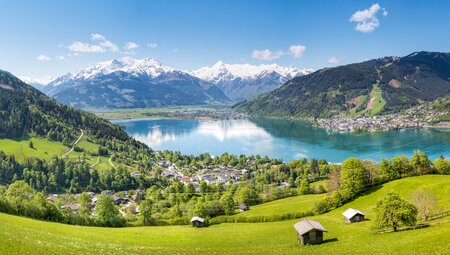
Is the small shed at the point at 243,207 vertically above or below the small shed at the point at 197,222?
below

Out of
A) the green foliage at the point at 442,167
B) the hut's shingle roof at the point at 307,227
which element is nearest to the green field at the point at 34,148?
the hut's shingle roof at the point at 307,227

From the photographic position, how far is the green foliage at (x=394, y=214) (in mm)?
38969

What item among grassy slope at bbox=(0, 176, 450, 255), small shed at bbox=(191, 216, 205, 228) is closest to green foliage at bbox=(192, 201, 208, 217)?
grassy slope at bbox=(0, 176, 450, 255)

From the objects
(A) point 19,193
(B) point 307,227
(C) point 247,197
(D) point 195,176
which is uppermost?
(B) point 307,227

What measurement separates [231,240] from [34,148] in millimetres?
148616

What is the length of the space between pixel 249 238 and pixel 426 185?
4333 centimetres

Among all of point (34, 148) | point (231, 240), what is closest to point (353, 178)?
point (231, 240)

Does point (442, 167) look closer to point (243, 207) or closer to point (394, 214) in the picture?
point (243, 207)

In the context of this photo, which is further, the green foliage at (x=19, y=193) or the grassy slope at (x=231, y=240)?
the green foliage at (x=19, y=193)

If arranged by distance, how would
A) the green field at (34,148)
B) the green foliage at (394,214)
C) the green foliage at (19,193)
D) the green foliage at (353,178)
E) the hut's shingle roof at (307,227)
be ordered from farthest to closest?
the green field at (34,148), the green foliage at (353,178), the green foliage at (19,193), the green foliage at (394,214), the hut's shingle roof at (307,227)

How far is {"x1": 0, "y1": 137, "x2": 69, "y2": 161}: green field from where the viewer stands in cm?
15012

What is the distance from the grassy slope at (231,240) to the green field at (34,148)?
123m

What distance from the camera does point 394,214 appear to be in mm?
39125

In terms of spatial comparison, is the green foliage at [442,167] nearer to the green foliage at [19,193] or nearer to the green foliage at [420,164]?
the green foliage at [420,164]
